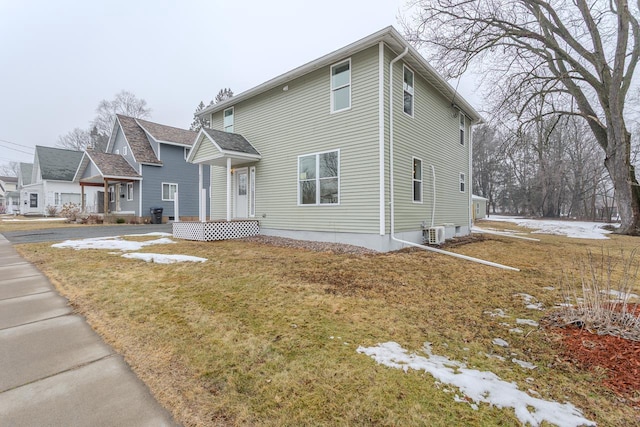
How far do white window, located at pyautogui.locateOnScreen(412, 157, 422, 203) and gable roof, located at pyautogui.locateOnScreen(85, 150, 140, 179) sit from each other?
669 inches

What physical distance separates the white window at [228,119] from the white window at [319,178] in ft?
15.2

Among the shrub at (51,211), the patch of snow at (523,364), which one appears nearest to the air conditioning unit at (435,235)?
the patch of snow at (523,364)

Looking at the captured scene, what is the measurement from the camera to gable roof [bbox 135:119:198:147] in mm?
18656

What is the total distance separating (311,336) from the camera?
2.68m

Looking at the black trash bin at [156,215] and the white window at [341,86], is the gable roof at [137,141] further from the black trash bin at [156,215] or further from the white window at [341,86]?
the white window at [341,86]

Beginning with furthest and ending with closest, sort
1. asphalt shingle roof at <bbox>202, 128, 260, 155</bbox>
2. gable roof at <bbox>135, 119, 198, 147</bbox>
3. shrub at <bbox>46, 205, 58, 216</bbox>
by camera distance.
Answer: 1. shrub at <bbox>46, 205, 58, 216</bbox>
2. gable roof at <bbox>135, 119, 198, 147</bbox>
3. asphalt shingle roof at <bbox>202, 128, 260, 155</bbox>

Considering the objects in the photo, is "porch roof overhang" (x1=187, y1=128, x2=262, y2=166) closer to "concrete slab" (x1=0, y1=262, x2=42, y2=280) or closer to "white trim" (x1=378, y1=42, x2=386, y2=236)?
"white trim" (x1=378, y1=42, x2=386, y2=236)

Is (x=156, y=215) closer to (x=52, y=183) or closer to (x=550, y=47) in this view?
(x=52, y=183)

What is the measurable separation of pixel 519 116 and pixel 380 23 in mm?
7040

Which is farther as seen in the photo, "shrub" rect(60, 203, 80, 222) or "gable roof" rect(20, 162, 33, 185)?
"gable roof" rect(20, 162, 33, 185)

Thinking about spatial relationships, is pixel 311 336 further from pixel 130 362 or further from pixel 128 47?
pixel 128 47

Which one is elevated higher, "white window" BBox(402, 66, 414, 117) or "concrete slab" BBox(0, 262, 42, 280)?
"white window" BBox(402, 66, 414, 117)

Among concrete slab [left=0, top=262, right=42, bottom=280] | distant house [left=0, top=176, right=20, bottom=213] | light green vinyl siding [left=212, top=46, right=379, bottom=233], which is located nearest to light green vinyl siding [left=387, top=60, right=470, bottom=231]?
light green vinyl siding [left=212, top=46, right=379, bottom=233]

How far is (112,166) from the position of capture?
17.2 meters
